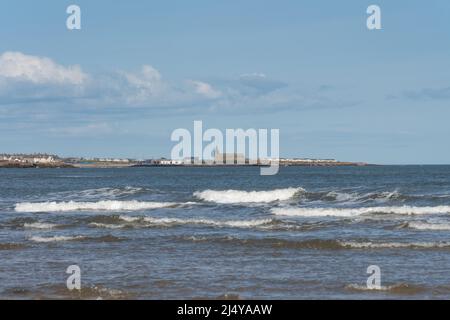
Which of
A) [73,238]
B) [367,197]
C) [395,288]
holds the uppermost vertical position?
[367,197]

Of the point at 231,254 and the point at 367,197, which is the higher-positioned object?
the point at 367,197

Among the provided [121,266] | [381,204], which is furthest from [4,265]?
[381,204]

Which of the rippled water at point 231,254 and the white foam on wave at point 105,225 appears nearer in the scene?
the rippled water at point 231,254

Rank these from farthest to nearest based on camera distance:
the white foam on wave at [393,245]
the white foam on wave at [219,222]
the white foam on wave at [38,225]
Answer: the white foam on wave at [38,225] → the white foam on wave at [219,222] → the white foam on wave at [393,245]

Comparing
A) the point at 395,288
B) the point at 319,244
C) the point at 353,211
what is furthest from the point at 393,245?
the point at 353,211

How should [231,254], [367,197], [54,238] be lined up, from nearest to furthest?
[231,254] < [54,238] < [367,197]

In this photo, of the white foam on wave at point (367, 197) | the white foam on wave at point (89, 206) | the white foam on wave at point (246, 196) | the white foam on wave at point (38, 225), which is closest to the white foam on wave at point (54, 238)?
the white foam on wave at point (38, 225)

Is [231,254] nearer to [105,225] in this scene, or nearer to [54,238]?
[54,238]

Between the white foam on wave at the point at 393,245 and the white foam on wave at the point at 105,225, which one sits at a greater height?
the white foam on wave at the point at 393,245

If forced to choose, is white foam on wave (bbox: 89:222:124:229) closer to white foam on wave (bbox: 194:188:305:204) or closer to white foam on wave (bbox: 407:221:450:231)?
white foam on wave (bbox: 407:221:450:231)

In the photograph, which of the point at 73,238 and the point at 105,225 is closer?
the point at 73,238

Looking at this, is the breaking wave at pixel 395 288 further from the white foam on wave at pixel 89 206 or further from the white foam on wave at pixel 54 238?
the white foam on wave at pixel 89 206

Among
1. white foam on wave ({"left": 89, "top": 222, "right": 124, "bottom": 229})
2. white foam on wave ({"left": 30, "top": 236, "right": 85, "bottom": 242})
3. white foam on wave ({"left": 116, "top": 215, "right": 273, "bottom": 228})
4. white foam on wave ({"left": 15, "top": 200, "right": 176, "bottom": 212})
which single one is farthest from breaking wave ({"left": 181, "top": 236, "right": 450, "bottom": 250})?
white foam on wave ({"left": 15, "top": 200, "right": 176, "bottom": 212})

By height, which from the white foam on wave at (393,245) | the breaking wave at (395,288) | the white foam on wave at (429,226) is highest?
the white foam on wave at (429,226)
